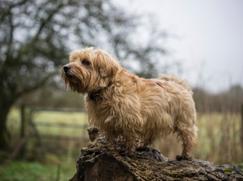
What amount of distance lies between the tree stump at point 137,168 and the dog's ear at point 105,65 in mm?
881

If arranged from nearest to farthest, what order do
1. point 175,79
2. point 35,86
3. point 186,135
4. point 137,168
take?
point 137,168 < point 186,135 < point 175,79 < point 35,86

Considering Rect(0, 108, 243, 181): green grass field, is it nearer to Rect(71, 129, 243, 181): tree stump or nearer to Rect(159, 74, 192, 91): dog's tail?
Rect(159, 74, 192, 91): dog's tail

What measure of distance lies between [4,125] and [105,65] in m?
11.3

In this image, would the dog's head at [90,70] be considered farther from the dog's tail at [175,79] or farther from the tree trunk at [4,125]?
the tree trunk at [4,125]

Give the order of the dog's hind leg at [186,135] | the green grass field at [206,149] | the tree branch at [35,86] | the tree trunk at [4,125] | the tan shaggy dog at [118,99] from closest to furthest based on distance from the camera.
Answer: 1. the tan shaggy dog at [118,99]
2. the dog's hind leg at [186,135]
3. the green grass field at [206,149]
4. the tree branch at [35,86]
5. the tree trunk at [4,125]

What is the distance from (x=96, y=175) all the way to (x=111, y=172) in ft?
0.73

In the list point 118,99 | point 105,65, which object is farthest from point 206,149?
point 105,65

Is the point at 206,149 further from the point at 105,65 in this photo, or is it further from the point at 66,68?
the point at 66,68

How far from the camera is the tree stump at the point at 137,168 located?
514 cm

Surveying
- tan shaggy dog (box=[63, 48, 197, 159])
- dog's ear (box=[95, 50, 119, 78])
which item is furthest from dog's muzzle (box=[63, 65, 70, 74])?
dog's ear (box=[95, 50, 119, 78])

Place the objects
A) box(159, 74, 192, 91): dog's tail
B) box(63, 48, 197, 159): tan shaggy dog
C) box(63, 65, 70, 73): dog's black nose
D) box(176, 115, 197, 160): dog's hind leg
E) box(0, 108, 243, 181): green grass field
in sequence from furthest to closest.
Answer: box(0, 108, 243, 181): green grass field < box(159, 74, 192, 91): dog's tail < box(176, 115, 197, 160): dog's hind leg < box(63, 48, 197, 159): tan shaggy dog < box(63, 65, 70, 73): dog's black nose

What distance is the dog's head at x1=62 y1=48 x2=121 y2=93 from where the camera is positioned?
5371 millimetres

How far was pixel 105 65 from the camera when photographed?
5.51 meters

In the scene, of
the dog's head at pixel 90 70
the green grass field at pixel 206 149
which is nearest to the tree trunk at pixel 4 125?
the green grass field at pixel 206 149
